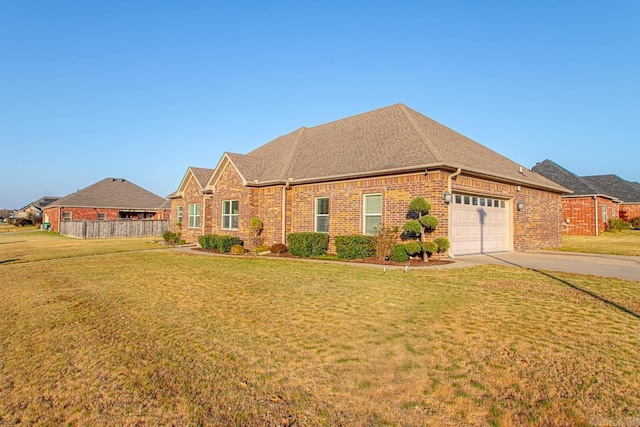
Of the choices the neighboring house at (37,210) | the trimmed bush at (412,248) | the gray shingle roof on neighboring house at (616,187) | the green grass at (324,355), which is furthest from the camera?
the neighboring house at (37,210)

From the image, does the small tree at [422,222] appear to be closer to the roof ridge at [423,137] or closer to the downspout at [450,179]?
the downspout at [450,179]

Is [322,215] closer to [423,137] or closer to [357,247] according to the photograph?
[357,247]

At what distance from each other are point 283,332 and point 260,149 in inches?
740

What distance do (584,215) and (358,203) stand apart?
21463mm

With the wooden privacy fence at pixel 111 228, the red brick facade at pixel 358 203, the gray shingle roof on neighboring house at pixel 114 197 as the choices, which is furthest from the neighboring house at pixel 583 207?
the gray shingle roof on neighboring house at pixel 114 197

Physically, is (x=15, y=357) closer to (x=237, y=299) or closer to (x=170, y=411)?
(x=170, y=411)

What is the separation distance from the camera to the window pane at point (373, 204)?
1424 cm

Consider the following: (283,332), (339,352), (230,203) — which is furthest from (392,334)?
(230,203)

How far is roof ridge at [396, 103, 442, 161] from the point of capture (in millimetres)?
12909

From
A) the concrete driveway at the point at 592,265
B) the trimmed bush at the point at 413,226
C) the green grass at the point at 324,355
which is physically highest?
the trimmed bush at the point at 413,226

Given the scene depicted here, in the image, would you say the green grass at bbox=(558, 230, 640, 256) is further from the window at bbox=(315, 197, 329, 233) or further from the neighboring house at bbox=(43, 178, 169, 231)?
the neighboring house at bbox=(43, 178, 169, 231)

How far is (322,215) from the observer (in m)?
16.2

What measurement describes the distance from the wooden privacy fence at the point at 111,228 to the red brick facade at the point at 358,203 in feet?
45.9

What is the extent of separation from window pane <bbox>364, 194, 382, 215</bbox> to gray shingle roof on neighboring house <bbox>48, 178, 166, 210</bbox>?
34.1m
